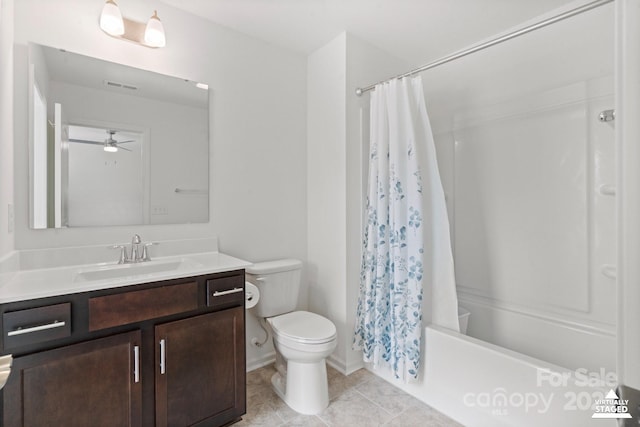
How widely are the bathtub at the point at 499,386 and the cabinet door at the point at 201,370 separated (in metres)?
1.09

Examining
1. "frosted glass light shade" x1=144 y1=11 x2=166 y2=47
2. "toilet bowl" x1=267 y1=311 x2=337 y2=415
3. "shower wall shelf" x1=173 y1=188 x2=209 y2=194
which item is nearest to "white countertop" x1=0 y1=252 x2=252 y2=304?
"shower wall shelf" x1=173 y1=188 x2=209 y2=194

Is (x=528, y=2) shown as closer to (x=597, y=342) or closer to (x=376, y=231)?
(x=376, y=231)

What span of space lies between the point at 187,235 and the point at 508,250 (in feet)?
7.63

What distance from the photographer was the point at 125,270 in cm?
163

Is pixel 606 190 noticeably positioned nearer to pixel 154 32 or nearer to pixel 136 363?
pixel 136 363

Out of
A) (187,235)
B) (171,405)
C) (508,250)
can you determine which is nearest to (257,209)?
(187,235)

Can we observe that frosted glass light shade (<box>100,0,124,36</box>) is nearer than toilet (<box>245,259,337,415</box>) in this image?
Yes

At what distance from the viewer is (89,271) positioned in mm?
1546

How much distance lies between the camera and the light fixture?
1.66 meters

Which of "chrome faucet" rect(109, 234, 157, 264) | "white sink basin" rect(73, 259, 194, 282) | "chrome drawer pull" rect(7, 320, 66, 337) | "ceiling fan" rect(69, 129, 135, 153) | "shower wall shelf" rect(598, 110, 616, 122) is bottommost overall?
"chrome drawer pull" rect(7, 320, 66, 337)

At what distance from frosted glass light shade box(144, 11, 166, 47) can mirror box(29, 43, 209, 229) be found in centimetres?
18

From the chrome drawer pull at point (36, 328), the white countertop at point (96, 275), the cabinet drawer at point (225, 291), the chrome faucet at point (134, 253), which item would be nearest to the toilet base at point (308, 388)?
the cabinet drawer at point (225, 291)

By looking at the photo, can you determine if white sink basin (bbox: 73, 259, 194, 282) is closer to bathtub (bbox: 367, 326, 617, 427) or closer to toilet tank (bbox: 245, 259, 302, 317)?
toilet tank (bbox: 245, 259, 302, 317)

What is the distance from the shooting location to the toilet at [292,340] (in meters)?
1.79
